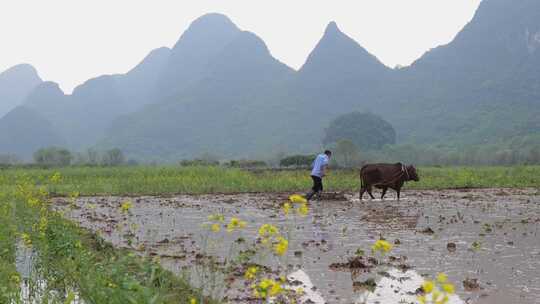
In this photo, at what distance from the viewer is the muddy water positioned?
6.83 metres

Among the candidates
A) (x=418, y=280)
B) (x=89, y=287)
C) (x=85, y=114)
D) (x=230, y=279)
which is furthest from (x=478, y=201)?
(x=85, y=114)

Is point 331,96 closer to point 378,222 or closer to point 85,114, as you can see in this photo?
point 85,114

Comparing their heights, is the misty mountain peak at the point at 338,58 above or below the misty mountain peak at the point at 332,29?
below

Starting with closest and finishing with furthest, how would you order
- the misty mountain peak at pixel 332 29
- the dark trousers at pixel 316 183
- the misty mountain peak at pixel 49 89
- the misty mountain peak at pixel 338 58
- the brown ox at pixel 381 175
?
the dark trousers at pixel 316 183 < the brown ox at pixel 381 175 < the misty mountain peak at pixel 338 58 < the misty mountain peak at pixel 332 29 < the misty mountain peak at pixel 49 89

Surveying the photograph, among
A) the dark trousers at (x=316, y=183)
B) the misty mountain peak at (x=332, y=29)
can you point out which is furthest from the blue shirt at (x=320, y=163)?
the misty mountain peak at (x=332, y=29)

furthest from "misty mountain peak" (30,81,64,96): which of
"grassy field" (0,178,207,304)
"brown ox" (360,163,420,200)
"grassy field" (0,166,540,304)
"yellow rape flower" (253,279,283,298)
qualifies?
"yellow rape flower" (253,279,283,298)

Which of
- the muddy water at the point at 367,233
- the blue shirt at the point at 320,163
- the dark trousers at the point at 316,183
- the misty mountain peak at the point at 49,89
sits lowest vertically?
the muddy water at the point at 367,233

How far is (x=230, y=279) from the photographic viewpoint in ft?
21.7

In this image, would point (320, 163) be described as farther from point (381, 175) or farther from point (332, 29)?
point (332, 29)

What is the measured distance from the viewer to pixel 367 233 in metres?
10.4

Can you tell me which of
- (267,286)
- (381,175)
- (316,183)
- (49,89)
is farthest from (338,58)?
(267,286)

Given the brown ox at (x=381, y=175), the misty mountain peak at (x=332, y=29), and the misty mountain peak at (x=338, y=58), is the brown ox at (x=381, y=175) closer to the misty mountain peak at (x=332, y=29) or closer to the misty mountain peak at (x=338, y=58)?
the misty mountain peak at (x=338, y=58)

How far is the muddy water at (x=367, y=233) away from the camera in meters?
6.83

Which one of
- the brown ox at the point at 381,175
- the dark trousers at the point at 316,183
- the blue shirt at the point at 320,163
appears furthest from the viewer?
the brown ox at the point at 381,175
